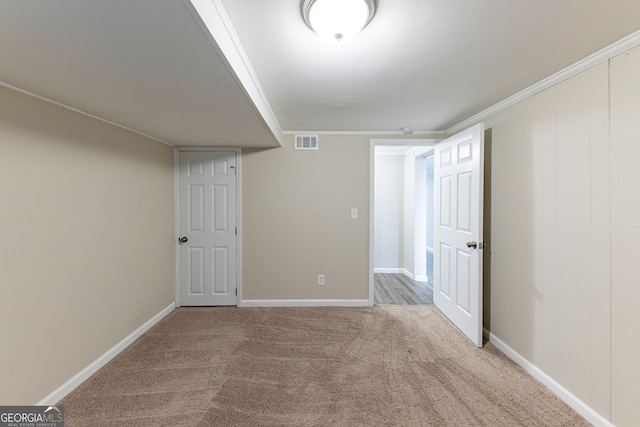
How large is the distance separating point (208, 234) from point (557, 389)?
357 centimetres

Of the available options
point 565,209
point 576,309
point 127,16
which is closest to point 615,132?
point 565,209

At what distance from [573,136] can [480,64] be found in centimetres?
79

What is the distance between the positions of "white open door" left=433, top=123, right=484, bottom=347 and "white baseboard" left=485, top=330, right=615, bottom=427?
0.23 metres

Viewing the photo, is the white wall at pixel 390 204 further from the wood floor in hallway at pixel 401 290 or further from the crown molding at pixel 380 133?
the crown molding at pixel 380 133

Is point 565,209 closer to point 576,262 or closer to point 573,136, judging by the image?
point 576,262

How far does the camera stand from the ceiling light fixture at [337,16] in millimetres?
1075

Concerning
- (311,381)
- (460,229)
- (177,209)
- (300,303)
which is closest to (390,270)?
(300,303)

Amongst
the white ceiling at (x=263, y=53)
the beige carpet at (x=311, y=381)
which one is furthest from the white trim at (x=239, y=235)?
the white ceiling at (x=263, y=53)

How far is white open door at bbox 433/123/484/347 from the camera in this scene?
232 centimetres

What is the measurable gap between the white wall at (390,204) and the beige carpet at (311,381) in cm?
216

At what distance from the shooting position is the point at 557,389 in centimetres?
174

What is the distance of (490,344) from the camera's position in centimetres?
238

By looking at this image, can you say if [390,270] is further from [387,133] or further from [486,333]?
[387,133]

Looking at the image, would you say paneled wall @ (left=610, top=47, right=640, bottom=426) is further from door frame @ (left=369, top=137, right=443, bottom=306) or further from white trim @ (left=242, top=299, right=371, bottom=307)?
white trim @ (left=242, top=299, right=371, bottom=307)
